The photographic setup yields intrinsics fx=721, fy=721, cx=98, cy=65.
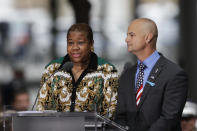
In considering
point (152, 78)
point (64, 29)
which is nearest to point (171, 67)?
point (152, 78)

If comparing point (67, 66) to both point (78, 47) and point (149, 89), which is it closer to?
point (78, 47)

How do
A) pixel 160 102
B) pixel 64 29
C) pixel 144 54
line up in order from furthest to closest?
pixel 64 29, pixel 144 54, pixel 160 102

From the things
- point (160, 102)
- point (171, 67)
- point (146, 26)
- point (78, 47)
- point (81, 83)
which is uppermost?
point (146, 26)

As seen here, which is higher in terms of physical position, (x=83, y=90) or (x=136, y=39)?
(x=136, y=39)

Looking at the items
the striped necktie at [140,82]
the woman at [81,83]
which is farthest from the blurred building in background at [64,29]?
the striped necktie at [140,82]

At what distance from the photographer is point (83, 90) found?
5.30 meters

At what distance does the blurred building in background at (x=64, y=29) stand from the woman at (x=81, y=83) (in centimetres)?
604

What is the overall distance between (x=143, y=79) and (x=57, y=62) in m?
0.71

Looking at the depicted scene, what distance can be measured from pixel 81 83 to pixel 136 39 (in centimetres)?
53

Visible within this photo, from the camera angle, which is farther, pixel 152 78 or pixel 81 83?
pixel 81 83

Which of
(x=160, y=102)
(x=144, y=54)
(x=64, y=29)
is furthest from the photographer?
(x=64, y=29)

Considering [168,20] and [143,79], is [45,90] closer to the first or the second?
[143,79]

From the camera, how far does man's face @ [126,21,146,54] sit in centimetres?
520

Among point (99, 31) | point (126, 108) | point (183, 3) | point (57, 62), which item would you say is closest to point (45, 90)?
point (57, 62)
